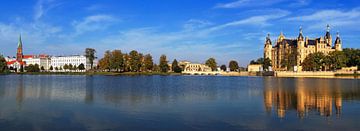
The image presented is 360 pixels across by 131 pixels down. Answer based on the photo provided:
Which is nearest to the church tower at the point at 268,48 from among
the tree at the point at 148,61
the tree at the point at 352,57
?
the tree at the point at 352,57

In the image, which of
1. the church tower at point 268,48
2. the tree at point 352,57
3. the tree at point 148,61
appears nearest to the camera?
the tree at point 352,57

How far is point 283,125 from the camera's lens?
1595cm

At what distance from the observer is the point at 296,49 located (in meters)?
144

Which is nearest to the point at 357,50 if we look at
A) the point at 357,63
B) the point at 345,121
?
the point at 357,63

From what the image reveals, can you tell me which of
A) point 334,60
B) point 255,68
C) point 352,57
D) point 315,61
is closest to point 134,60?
point 255,68

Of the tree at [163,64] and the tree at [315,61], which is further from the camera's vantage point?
the tree at [163,64]

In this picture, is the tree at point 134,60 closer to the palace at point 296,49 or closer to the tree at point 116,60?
the tree at point 116,60

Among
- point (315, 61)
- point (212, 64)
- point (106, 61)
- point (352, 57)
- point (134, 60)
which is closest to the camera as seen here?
point (315, 61)

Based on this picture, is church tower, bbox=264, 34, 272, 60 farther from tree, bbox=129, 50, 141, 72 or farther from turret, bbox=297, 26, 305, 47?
tree, bbox=129, 50, 141, 72

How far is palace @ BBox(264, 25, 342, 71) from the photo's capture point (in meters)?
142

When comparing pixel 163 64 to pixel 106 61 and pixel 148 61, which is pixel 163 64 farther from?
pixel 106 61

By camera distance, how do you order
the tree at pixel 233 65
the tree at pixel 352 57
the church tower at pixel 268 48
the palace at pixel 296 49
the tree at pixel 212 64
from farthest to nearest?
the tree at pixel 233 65 → the tree at pixel 212 64 → the church tower at pixel 268 48 → the palace at pixel 296 49 → the tree at pixel 352 57

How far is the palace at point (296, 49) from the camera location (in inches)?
5595

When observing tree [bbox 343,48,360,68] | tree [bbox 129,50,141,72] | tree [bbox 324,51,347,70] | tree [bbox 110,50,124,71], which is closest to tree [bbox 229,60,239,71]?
tree [bbox 343,48,360,68]
